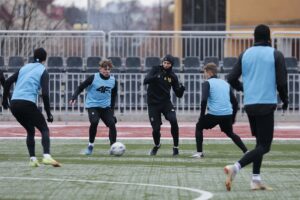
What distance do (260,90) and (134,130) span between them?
1357 centimetres

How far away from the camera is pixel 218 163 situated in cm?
1620

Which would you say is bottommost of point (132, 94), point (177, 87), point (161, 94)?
point (132, 94)

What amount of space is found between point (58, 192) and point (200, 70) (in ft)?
59.8

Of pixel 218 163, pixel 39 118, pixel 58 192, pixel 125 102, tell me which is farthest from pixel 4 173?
pixel 125 102

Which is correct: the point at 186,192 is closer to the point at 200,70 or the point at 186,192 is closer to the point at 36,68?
the point at 36,68

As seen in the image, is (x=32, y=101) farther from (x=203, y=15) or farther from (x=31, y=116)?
(x=203, y=15)

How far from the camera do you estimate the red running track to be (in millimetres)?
23719

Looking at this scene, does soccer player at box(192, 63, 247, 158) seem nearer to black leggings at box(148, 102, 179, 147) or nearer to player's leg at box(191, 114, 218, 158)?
player's leg at box(191, 114, 218, 158)

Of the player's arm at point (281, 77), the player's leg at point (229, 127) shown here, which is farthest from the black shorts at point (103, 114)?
the player's arm at point (281, 77)

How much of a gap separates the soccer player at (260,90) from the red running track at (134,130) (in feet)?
36.9

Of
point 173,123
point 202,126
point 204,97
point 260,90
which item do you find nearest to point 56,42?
point 173,123

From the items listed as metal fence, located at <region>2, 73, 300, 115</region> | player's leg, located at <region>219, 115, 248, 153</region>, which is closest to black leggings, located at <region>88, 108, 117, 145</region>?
player's leg, located at <region>219, 115, 248, 153</region>

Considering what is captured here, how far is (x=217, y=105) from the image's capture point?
1709cm

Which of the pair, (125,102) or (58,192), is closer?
(58,192)
